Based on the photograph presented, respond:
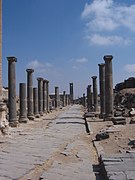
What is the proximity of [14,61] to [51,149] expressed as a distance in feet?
37.3

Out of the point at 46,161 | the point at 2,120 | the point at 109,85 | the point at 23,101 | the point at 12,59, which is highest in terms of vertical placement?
the point at 12,59

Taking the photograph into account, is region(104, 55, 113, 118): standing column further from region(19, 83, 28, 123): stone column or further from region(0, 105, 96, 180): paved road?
region(0, 105, 96, 180): paved road

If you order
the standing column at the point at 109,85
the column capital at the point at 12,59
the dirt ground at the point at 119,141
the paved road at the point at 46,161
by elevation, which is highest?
the column capital at the point at 12,59

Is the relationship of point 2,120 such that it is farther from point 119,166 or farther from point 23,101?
point 23,101

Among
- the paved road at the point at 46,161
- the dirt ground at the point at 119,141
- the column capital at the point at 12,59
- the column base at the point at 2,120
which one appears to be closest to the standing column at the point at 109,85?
the column capital at the point at 12,59

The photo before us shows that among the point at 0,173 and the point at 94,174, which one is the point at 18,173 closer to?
the point at 0,173

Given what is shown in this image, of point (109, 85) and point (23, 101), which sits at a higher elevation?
point (109, 85)

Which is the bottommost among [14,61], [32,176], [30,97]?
[32,176]

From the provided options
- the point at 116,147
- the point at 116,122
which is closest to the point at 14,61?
the point at 116,122

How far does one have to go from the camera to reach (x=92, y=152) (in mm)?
10086

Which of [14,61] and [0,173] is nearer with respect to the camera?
[0,173]

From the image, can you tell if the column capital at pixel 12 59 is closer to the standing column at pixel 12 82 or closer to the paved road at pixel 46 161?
the standing column at pixel 12 82

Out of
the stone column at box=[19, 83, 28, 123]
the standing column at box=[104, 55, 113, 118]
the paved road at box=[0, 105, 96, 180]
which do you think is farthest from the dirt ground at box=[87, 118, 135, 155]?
the stone column at box=[19, 83, 28, 123]

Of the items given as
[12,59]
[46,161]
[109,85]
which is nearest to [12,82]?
[12,59]
